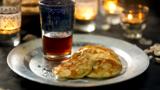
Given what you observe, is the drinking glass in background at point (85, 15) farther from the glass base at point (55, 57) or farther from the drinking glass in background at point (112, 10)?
the glass base at point (55, 57)

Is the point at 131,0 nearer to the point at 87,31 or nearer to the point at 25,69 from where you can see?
the point at 87,31

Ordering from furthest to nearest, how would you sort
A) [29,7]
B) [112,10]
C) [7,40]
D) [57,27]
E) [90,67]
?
[112,10], [29,7], [7,40], [57,27], [90,67]

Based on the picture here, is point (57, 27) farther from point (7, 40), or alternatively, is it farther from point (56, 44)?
point (7, 40)

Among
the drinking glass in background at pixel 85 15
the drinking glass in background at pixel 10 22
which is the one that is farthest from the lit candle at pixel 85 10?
the drinking glass in background at pixel 10 22

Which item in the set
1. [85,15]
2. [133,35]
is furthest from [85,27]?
[133,35]

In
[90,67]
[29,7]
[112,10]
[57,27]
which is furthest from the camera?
[112,10]

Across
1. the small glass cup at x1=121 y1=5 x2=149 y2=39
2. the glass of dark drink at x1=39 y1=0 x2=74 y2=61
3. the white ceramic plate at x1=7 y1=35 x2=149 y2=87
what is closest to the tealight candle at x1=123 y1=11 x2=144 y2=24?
the small glass cup at x1=121 y1=5 x2=149 y2=39

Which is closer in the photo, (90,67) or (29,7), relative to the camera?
(90,67)

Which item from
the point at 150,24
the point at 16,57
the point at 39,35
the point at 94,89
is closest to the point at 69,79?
the point at 94,89
